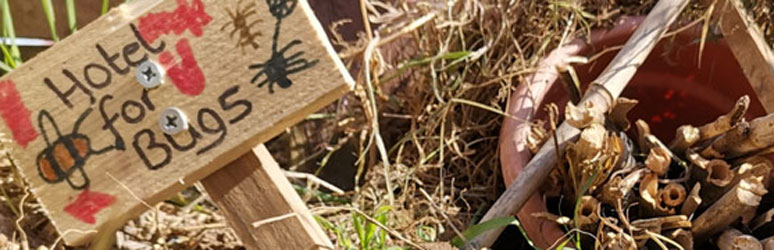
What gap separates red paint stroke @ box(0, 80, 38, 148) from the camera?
0.80 meters

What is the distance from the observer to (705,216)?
86 cm

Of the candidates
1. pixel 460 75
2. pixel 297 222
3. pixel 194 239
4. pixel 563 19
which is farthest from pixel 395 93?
pixel 297 222

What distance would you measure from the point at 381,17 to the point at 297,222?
41 cm

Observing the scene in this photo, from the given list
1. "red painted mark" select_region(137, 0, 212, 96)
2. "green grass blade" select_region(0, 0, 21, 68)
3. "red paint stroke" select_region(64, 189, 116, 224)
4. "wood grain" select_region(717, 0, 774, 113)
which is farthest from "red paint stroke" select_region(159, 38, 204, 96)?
"wood grain" select_region(717, 0, 774, 113)

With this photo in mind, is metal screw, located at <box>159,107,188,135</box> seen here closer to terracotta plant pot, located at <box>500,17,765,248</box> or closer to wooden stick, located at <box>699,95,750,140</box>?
terracotta plant pot, located at <box>500,17,765,248</box>

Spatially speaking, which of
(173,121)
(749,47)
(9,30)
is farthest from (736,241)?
(9,30)

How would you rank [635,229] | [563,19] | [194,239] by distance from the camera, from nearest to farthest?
[635,229]
[194,239]
[563,19]

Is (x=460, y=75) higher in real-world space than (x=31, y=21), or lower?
lower

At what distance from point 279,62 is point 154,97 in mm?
126

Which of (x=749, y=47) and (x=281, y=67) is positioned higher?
(x=281, y=67)

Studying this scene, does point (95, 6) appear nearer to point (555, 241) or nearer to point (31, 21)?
point (31, 21)

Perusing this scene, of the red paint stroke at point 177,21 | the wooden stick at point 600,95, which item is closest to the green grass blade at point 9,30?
the red paint stroke at point 177,21

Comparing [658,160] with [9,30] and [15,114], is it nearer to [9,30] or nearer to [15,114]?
[15,114]

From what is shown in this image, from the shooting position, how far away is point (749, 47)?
3.50ft
